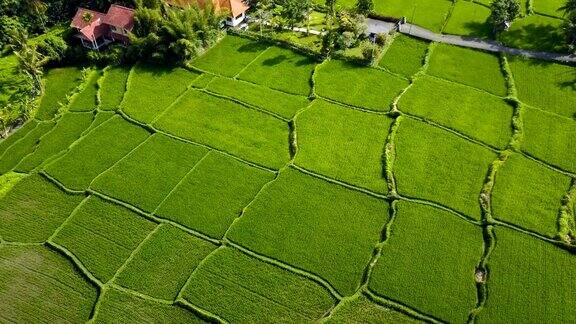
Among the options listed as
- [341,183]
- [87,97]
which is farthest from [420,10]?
[87,97]

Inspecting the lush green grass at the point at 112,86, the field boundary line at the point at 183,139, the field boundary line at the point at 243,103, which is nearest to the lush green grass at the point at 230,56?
the field boundary line at the point at 243,103

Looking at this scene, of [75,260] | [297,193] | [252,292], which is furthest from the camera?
[297,193]

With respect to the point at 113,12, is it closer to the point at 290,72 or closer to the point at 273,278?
the point at 290,72

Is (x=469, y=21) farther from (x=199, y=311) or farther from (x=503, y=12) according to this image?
(x=199, y=311)

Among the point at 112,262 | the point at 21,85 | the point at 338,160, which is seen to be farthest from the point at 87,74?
the point at 338,160

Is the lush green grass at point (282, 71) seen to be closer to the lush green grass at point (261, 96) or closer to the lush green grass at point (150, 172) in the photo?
the lush green grass at point (261, 96)
